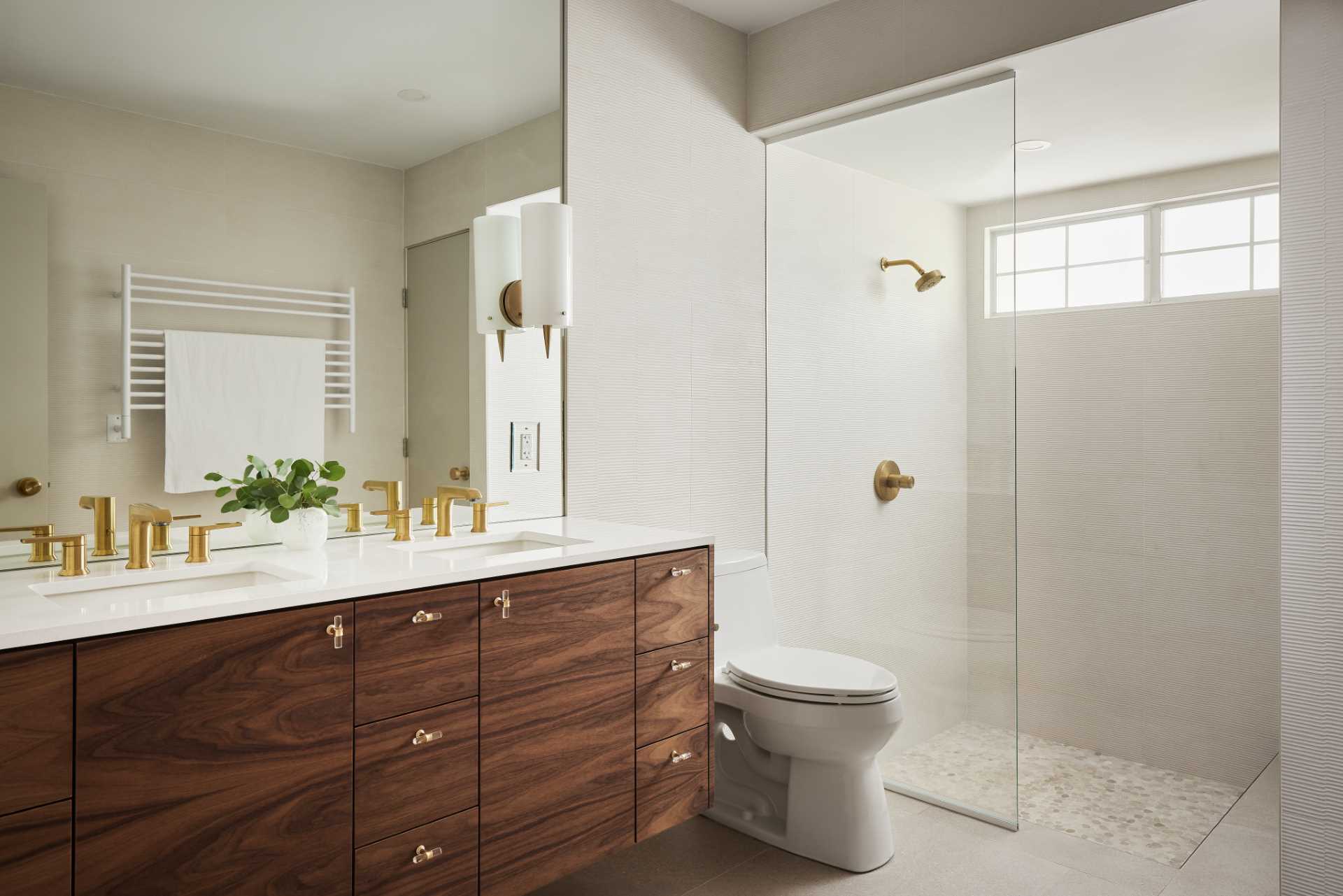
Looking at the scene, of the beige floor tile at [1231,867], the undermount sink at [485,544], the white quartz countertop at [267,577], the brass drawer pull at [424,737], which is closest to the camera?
the white quartz countertop at [267,577]

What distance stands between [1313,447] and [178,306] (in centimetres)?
244

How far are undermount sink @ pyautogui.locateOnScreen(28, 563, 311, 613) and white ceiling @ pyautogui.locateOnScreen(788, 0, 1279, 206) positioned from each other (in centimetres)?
213

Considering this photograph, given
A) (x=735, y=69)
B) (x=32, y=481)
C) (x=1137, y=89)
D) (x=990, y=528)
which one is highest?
(x=735, y=69)

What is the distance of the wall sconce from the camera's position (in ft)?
7.38

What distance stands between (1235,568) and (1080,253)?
4.39ft

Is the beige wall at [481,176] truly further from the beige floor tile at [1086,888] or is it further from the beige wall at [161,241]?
the beige floor tile at [1086,888]

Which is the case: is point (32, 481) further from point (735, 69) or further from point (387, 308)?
point (735, 69)

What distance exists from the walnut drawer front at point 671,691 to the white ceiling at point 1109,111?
1.57m

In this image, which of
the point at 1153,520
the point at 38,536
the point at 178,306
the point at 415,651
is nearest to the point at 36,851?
the point at 415,651

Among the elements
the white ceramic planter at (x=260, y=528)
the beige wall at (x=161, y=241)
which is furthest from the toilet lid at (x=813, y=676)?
the white ceramic planter at (x=260, y=528)

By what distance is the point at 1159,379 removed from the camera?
3.28 m

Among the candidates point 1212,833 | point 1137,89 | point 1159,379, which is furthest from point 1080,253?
point 1212,833

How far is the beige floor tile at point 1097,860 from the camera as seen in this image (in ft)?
7.41

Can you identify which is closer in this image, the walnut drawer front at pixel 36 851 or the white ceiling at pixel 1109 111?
the walnut drawer front at pixel 36 851
